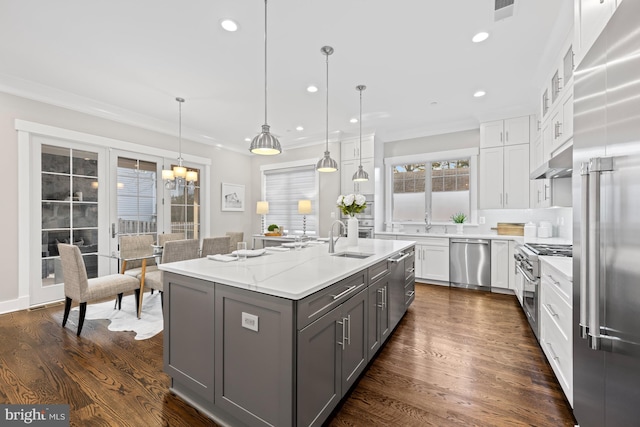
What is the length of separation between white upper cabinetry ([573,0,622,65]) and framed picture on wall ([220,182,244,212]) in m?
6.23

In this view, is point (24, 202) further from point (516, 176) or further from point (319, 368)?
point (516, 176)

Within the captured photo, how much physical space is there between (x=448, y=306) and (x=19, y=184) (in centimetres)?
598

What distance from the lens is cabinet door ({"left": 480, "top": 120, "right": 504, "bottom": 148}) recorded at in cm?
467

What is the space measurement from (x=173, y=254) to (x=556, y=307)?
3.63 meters

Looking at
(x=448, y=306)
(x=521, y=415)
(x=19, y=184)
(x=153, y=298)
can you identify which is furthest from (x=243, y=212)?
(x=521, y=415)

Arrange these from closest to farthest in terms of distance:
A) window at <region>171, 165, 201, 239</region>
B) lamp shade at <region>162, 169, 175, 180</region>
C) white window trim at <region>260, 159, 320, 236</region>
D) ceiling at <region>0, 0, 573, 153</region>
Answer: ceiling at <region>0, 0, 573, 153</region>
lamp shade at <region>162, 169, 175, 180</region>
window at <region>171, 165, 201, 239</region>
white window trim at <region>260, 159, 320, 236</region>

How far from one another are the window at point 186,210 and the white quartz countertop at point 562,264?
219 inches

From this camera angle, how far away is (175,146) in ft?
18.1

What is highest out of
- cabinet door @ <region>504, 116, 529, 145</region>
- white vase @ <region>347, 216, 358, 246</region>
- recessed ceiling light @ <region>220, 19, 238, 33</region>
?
recessed ceiling light @ <region>220, 19, 238, 33</region>

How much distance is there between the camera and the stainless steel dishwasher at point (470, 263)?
179 inches

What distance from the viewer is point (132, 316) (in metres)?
3.39

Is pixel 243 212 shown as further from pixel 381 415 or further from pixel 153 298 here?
pixel 381 415

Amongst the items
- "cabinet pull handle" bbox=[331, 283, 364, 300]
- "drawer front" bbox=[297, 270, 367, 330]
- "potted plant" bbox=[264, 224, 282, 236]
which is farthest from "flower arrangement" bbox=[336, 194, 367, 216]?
"potted plant" bbox=[264, 224, 282, 236]

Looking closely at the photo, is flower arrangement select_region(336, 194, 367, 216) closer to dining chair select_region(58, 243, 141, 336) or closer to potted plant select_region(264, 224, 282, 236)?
dining chair select_region(58, 243, 141, 336)
